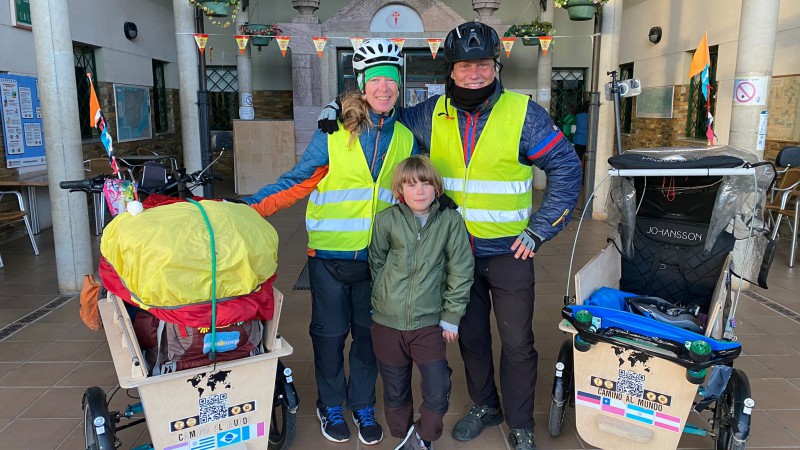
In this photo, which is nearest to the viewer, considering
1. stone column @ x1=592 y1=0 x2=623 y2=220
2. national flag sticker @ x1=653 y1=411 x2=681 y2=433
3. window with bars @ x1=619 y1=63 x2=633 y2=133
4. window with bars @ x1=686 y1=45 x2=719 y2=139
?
national flag sticker @ x1=653 y1=411 x2=681 y2=433

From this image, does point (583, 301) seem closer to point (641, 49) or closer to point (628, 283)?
point (628, 283)

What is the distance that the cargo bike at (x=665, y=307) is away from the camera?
88.3 inches

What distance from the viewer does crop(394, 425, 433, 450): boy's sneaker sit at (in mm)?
2545

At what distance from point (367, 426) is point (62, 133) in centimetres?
341

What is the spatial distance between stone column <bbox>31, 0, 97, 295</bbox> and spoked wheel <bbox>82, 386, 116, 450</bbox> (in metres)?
2.82

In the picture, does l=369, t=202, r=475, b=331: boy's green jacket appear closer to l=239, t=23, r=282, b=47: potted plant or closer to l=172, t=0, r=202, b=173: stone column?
l=172, t=0, r=202, b=173: stone column

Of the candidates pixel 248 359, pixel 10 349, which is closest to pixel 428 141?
pixel 248 359

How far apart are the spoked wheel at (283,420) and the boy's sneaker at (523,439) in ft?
3.16

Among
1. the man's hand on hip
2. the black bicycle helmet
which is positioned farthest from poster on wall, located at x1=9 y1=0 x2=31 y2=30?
the man's hand on hip

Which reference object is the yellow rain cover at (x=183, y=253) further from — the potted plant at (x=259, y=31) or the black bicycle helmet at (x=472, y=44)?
the potted plant at (x=259, y=31)

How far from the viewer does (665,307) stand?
269 cm

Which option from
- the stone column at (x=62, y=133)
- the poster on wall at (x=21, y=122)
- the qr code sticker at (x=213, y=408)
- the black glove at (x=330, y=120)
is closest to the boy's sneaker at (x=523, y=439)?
the qr code sticker at (x=213, y=408)

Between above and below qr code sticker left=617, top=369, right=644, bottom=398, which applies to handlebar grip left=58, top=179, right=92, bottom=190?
above

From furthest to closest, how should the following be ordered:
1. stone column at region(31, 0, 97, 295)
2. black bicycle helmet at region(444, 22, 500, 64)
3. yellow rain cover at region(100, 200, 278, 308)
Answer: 1. stone column at region(31, 0, 97, 295)
2. black bicycle helmet at region(444, 22, 500, 64)
3. yellow rain cover at region(100, 200, 278, 308)
